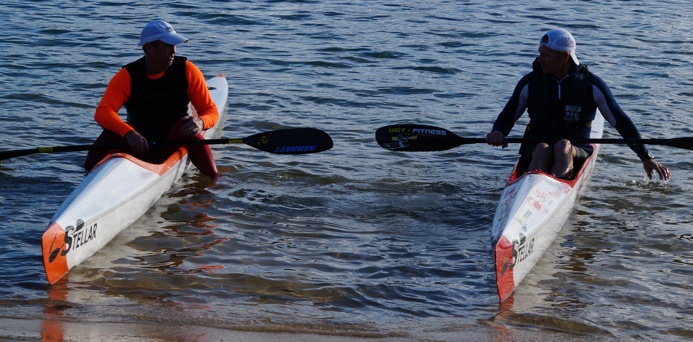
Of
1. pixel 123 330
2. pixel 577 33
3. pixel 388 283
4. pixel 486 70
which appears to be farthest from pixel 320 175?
pixel 577 33

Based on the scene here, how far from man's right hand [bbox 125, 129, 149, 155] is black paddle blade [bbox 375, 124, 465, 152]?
1779 mm

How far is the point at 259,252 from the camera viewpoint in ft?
21.4

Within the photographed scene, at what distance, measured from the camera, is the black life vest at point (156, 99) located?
7.27 m

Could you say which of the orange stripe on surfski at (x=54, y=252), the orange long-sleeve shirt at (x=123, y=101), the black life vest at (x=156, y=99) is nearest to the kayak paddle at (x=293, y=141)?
the orange long-sleeve shirt at (x=123, y=101)

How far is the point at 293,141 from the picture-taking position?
7.66 metres

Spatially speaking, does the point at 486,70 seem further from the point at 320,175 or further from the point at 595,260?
the point at 595,260

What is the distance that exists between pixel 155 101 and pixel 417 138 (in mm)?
1966

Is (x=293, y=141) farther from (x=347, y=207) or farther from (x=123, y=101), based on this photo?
(x=123, y=101)

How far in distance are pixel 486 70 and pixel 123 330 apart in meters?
8.14

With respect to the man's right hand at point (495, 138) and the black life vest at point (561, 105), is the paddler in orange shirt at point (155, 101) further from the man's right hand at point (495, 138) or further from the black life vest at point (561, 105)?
the black life vest at point (561, 105)

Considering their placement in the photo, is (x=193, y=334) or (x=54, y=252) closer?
(x=193, y=334)

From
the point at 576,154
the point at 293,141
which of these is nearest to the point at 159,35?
the point at 293,141

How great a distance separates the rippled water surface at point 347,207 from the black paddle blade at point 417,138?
422 mm

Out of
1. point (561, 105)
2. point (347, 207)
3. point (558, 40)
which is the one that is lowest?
point (347, 207)
